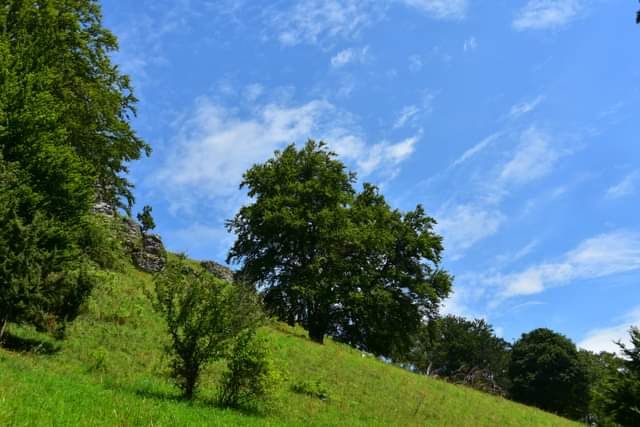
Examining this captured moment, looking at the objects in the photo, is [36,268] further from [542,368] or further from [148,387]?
[542,368]

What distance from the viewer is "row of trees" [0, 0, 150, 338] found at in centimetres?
1702

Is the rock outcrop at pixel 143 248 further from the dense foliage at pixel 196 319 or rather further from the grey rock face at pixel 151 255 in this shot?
the dense foliage at pixel 196 319

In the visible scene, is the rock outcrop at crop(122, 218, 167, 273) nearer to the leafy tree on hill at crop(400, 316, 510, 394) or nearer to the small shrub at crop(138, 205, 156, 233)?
the small shrub at crop(138, 205, 156, 233)

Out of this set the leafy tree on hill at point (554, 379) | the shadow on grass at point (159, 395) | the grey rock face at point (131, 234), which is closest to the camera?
the shadow on grass at point (159, 395)

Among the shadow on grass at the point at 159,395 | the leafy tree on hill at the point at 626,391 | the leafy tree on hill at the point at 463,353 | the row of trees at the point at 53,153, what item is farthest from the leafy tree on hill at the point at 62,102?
the leafy tree on hill at the point at 463,353

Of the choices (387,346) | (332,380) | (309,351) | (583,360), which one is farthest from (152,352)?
(583,360)

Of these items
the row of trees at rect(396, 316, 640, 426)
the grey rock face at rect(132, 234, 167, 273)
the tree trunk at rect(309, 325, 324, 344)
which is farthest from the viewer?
the tree trunk at rect(309, 325, 324, 344)

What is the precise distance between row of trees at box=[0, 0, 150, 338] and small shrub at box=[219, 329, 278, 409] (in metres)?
7.02

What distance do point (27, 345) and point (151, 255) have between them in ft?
82.4

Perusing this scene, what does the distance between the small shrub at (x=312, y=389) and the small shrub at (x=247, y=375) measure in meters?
5.53

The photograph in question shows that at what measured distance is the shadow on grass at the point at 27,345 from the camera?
16.6 meters

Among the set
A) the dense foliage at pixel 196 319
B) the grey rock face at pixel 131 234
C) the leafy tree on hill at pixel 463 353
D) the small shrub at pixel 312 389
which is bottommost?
the small shrub at pixel 312 389

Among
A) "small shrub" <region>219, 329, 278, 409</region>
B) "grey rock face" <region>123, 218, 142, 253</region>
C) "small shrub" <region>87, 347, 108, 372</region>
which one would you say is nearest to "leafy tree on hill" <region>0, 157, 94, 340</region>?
"small shrub" <region>87, 347, 108, 372</region>

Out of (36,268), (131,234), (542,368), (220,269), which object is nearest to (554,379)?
(542,368)
